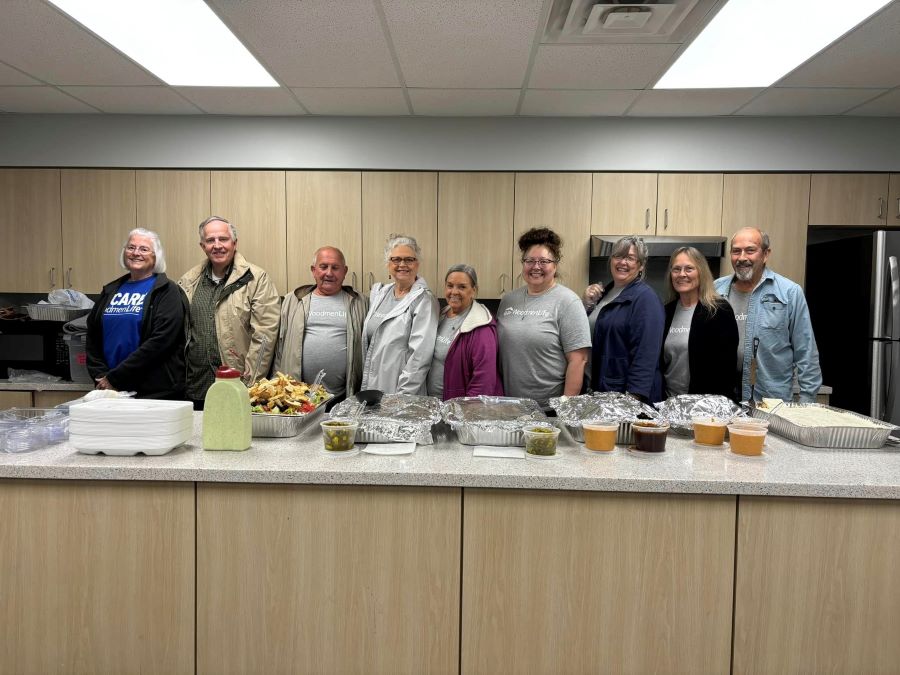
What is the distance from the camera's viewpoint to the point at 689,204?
4035 millimetres

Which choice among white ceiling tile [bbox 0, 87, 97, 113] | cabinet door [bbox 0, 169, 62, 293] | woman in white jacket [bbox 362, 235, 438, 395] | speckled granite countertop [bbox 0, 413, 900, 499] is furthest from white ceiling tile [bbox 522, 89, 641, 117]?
cabinet door [bbox 0, 169, 62, 293]

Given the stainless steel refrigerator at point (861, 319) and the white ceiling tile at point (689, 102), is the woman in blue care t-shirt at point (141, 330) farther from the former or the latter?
the stainless steel refrigerator at point (861, 319)

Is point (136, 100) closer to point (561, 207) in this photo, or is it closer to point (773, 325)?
point (561, 207)

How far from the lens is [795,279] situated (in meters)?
4.02

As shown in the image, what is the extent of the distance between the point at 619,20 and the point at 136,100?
3.08m

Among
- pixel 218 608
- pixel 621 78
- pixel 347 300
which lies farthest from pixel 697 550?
pixel 621 78

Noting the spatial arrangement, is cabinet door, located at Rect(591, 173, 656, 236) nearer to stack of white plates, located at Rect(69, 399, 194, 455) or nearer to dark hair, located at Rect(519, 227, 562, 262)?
dark hair, located at Rect(519, 227, 562, 262)

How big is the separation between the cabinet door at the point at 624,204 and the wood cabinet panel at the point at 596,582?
2815mm

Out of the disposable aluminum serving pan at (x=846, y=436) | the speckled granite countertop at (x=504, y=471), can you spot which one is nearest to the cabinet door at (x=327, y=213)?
the speckled granite countertop at (x=504, y=471)

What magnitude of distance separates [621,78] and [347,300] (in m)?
2.06

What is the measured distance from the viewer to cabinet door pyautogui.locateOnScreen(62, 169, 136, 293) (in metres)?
4.11

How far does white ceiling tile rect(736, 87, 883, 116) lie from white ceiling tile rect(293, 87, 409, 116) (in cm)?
232

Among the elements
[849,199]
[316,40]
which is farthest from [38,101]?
[849,199]

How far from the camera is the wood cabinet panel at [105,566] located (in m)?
1.63
